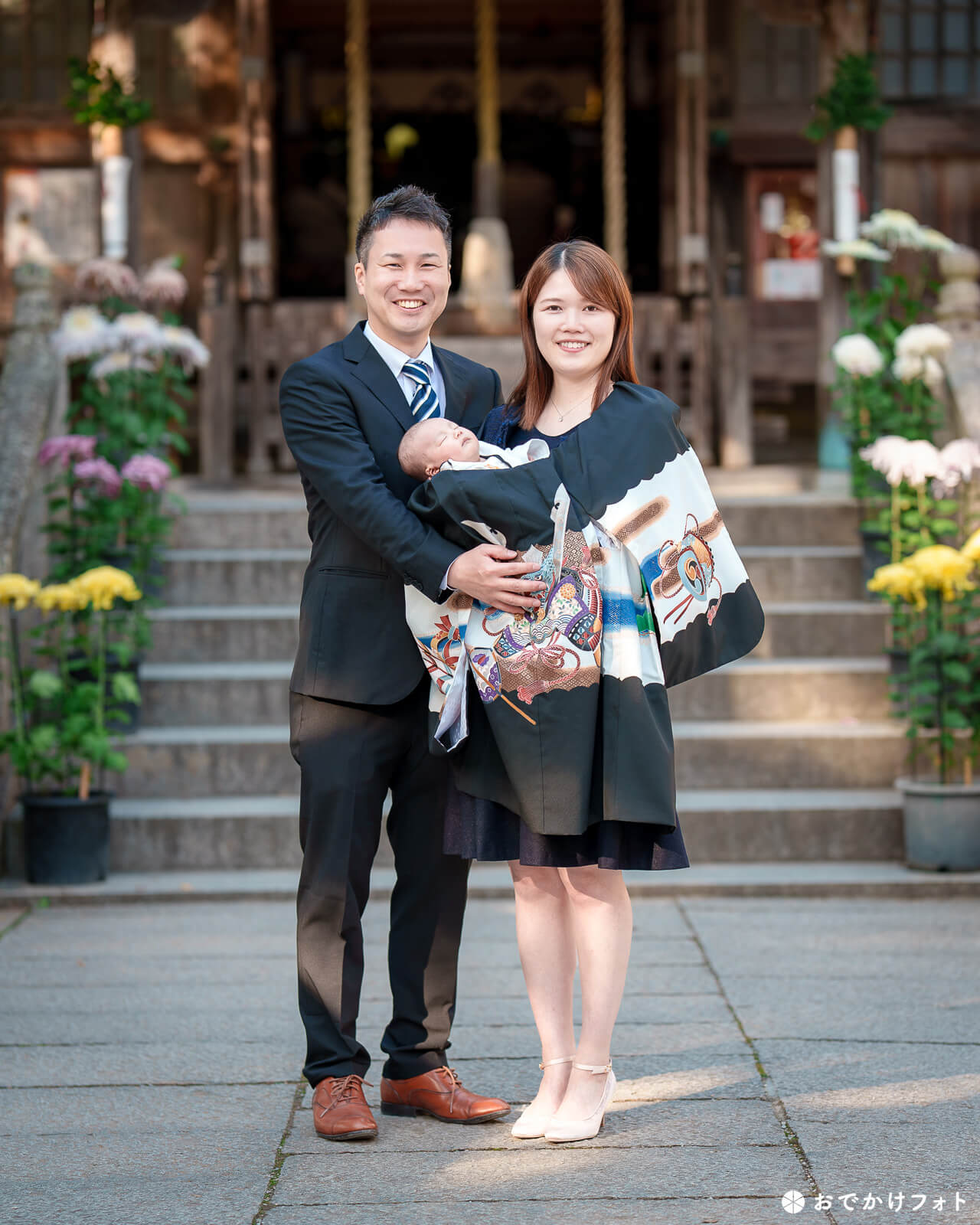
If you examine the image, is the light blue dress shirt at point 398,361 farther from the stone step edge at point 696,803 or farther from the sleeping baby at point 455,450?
the stone step edge at point 696,803

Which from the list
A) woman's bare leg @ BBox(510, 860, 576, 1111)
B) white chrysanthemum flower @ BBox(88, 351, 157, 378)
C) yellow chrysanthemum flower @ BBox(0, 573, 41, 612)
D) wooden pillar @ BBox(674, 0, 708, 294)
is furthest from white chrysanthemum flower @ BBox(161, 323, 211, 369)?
wooden pillar @ BBox(674, 0, 708, 294)

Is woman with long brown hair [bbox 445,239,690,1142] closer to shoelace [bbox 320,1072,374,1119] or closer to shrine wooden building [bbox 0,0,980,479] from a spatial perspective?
shoelace [bbox 320,1072,374,1119]

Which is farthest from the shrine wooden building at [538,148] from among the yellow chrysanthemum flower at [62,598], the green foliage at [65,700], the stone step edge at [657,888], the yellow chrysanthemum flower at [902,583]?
the stone step edge at [657,888]

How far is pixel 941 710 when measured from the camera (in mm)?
5391

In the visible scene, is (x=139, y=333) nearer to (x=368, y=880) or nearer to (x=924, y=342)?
(x=924, y=342)

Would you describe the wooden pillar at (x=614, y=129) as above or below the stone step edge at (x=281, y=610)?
above

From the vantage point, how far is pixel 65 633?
610 cm

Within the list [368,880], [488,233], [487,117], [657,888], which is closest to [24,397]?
[657,888]

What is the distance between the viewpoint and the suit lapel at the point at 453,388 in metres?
3.24

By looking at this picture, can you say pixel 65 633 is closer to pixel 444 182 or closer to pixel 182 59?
pixel 182 59

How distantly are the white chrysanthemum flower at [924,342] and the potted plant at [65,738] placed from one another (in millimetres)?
3434

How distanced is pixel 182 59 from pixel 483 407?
31.8 feet

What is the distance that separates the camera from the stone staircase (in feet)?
18.0

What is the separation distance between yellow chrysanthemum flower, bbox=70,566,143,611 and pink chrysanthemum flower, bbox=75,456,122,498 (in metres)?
0.89
